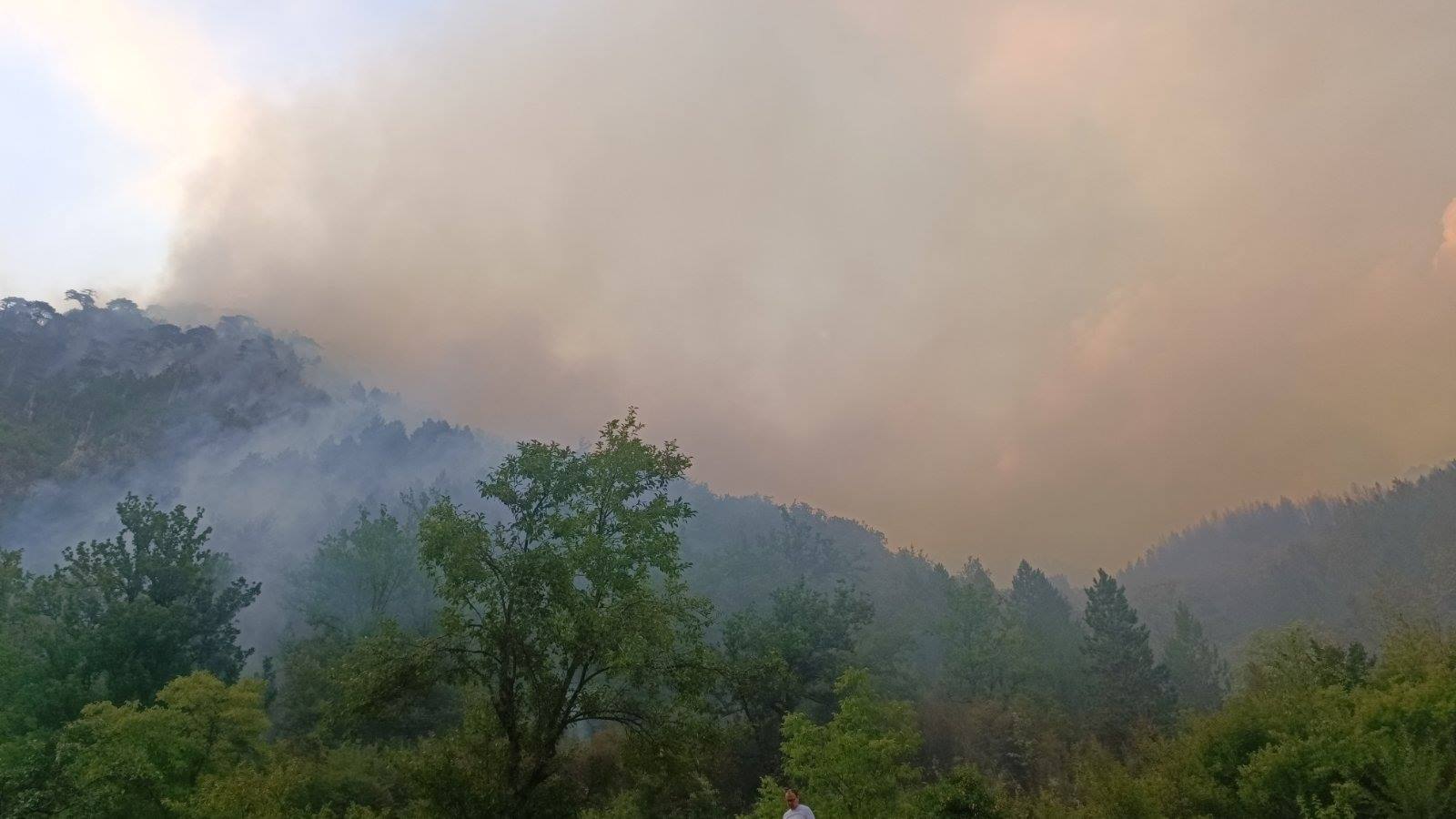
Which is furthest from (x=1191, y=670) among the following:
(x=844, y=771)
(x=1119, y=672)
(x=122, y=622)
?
(x=122, y=622)

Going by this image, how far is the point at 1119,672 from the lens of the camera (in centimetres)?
7175

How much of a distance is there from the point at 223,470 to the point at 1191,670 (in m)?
171

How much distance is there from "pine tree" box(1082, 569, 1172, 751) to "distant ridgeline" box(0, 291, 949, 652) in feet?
68.8

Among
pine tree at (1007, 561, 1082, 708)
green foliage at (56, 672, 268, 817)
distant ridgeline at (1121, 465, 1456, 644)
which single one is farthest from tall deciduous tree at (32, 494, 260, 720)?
distant ridgeline at (1121, 465, 1456, 644)

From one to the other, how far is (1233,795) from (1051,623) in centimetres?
8835

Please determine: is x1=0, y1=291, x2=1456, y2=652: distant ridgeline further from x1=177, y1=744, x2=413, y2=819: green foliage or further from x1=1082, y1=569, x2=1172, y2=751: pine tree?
x1=177, y1=744, x2=413, y2=819: green foliage

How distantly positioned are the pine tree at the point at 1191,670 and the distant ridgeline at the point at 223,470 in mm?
30059

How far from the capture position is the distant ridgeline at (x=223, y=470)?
12531cm

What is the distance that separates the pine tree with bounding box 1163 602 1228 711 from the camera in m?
83.2

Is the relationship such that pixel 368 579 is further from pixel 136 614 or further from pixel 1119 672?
pixel 1119 672

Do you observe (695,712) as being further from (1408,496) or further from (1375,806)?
(1408,496)

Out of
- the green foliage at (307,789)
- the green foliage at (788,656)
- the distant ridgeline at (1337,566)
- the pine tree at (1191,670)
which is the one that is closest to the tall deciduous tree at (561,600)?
the green foliage at (307,789)

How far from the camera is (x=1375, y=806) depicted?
20.7 metres

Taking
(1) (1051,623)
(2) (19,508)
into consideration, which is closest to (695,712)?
(1) (1051,623)
